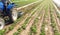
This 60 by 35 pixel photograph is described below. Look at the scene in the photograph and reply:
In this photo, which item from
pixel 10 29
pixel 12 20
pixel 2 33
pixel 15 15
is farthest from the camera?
pixel 15 15

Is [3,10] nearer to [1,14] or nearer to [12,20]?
[1,14]

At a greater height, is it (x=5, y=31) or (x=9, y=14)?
(x=9, y=14)

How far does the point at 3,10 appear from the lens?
9.57 meters

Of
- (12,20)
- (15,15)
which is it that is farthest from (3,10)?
(15,15)

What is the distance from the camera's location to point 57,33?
838 cm

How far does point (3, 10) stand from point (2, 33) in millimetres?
1752

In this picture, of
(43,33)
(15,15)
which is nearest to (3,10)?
(15,15)

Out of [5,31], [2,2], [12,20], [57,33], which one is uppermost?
[2,2]

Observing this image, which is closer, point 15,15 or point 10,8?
point 10,8

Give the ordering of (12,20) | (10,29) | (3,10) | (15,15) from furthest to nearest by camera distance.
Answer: (15,15) → (12,20) → (3,10) → (10,29)

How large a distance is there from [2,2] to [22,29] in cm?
164

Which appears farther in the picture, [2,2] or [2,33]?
[2,2]

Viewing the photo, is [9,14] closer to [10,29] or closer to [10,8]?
[10,8]

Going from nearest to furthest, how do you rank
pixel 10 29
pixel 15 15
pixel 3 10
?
pixel 10 29
pixel 3 10
pixel 15 15
